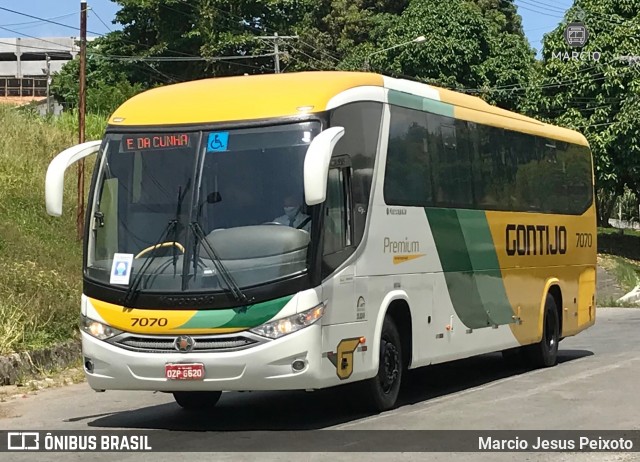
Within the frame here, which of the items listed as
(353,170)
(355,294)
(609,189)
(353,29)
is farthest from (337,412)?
(353,29)

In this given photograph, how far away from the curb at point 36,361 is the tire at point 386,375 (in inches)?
212

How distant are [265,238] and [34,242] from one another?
11.6 metres

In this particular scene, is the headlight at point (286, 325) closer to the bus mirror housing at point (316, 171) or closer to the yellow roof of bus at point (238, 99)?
the bus mirror housing at point (316, 171)

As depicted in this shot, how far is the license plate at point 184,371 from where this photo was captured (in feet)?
33.3

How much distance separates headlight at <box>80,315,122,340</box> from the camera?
34.6 feet

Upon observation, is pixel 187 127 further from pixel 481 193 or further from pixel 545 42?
pixel 545 42

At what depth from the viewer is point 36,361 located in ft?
50.8

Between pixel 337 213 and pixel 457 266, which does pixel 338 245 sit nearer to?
pixel 337 213

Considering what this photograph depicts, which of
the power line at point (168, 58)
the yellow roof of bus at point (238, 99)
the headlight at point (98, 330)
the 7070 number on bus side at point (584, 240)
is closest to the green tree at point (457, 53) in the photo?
the power line at point (168, 58)

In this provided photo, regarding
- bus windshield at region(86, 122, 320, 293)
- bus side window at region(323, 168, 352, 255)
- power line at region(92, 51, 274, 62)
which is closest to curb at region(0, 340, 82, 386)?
bus windshield at region(86, 122, 320, 293)

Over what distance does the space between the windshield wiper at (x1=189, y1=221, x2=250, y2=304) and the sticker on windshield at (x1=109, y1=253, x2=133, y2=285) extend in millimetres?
695

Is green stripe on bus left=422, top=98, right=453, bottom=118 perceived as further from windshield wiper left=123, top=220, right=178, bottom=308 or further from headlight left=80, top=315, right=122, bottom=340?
headlight left=80, top=315, right=122, bottom=340

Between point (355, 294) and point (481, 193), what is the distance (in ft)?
12.7

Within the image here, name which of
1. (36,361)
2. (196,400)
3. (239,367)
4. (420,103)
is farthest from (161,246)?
(36,361)
